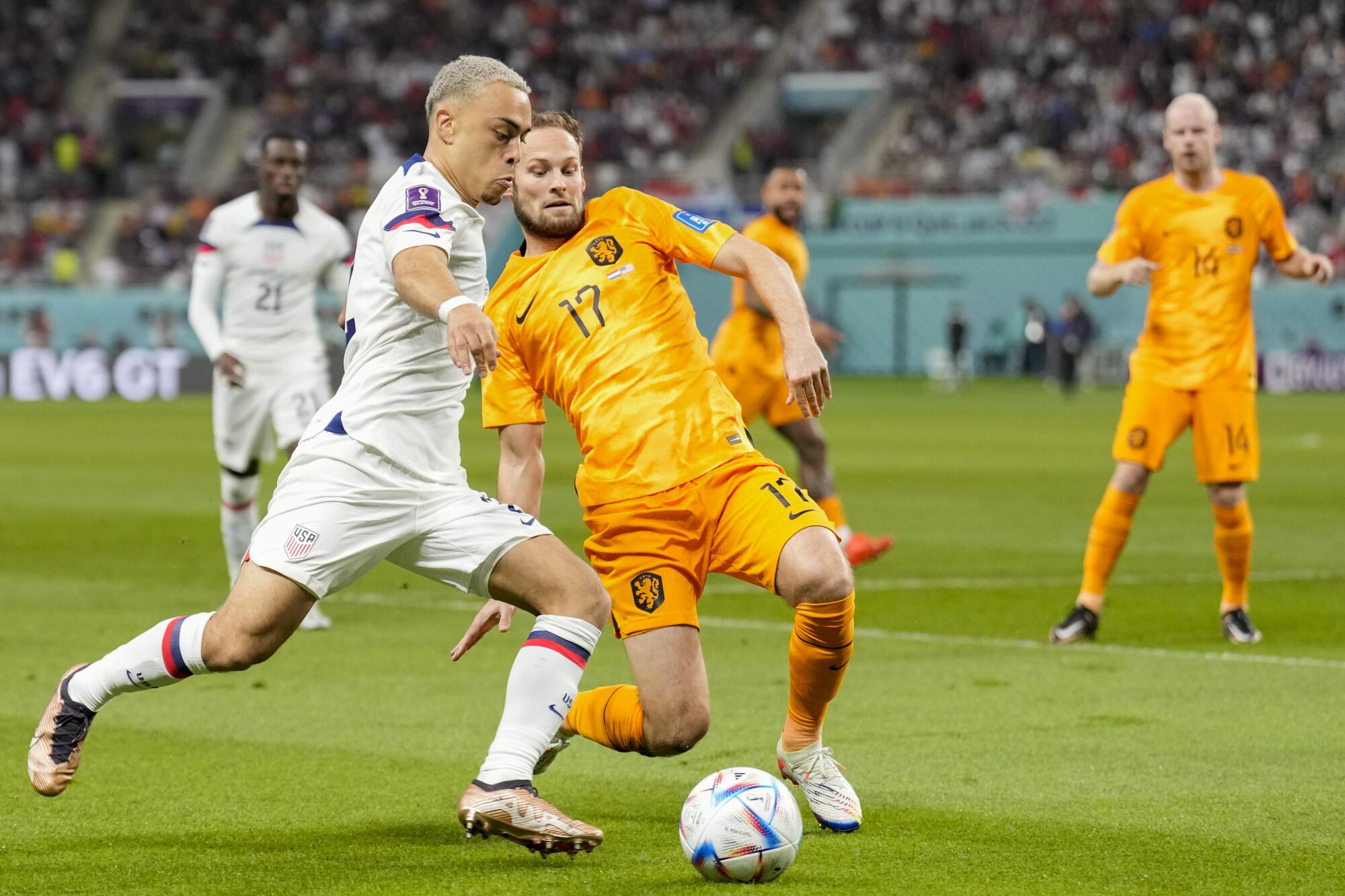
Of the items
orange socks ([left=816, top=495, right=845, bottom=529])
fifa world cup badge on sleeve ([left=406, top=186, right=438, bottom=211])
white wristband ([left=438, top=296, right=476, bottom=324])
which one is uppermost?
fifa world cup badge on sleeve ([left=406, top=186, right=438, bottom=211])

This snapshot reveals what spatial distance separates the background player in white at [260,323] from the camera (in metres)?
10.4

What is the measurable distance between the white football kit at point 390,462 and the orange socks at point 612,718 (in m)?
0.58

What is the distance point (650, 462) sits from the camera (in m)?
5.48

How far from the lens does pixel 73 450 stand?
23.0m

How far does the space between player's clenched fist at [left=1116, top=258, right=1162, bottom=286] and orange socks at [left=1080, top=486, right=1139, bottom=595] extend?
104 centimetres

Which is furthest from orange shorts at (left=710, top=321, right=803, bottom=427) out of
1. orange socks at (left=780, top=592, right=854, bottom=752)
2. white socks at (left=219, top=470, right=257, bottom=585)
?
orange socks at (left=780, top=592, right=854, bottom=752)

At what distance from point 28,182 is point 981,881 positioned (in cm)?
4354

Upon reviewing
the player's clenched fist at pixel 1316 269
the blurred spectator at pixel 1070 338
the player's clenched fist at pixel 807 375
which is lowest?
the blurred spectator at pixel 1070 338

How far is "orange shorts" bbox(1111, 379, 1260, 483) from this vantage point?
9.09 meters

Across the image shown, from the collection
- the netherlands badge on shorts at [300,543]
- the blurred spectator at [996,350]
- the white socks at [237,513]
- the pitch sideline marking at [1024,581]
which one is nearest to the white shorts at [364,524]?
the netherlands badge on shorts at [300,543]

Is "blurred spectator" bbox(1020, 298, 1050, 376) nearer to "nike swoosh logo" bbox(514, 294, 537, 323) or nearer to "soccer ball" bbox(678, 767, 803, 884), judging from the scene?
"nike swoosh logo" bbox(514, 294, 537, 323)

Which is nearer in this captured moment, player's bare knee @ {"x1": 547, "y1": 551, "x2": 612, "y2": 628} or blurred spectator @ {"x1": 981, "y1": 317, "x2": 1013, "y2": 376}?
player's bare knee @ {"x1": 547, "y1": 551, "x2": 612, "y2": 628}

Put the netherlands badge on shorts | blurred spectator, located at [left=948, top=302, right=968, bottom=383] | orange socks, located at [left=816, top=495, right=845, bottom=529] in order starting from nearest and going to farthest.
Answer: the netherlands badge on shorts
orange socks, located at [left=816, top=495, right=845, bottom=529]
blurred spectator, located at [left=948, top=302, right=968, bottom=383]

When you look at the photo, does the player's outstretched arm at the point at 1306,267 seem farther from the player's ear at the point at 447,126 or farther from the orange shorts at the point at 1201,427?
the player's ear at the point at 447,126
